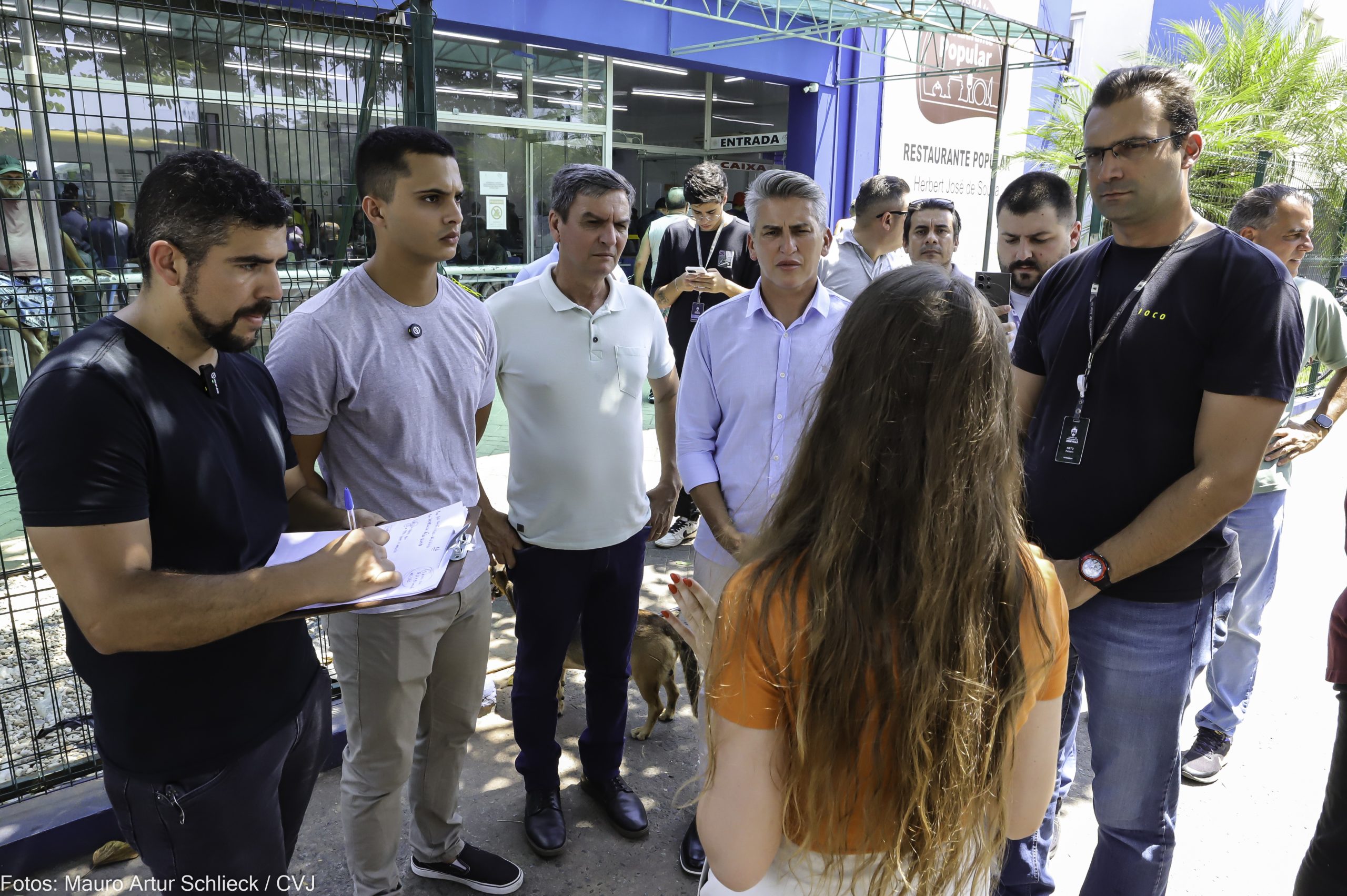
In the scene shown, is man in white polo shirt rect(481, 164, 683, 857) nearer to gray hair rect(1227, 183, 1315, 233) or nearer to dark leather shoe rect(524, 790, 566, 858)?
dark leather shoe rect(524, 790, 566, 858)

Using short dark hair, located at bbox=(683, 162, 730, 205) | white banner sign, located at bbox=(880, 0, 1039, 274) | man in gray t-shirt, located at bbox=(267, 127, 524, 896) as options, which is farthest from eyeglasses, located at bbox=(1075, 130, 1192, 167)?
white banner sign, located at bbox=(880, 0, 1039, 274)

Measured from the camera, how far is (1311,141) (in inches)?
397

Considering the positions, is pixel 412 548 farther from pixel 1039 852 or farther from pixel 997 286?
pixel 997 286

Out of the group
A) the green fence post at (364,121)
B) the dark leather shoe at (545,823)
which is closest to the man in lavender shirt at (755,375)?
the dark leather shoe at (545,823)

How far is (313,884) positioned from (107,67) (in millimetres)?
4151

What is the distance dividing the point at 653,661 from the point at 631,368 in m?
1.31

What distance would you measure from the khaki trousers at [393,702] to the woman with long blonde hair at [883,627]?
1383 millimetres

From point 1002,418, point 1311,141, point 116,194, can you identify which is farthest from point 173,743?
point 1311,141

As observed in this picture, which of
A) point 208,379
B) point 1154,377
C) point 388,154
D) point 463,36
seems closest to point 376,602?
point 208,379

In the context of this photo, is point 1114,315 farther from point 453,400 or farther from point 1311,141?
point 1311,141

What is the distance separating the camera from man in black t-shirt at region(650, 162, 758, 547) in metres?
5.29

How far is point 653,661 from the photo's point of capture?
359 centimetres

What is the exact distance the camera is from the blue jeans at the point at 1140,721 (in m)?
2.19

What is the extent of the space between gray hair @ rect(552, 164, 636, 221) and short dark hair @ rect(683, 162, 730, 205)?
7.33 feet
